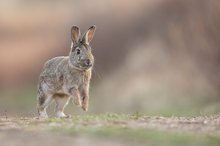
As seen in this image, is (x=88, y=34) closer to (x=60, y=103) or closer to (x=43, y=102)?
(x=60, y=103)

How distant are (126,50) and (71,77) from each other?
14277 millimetres

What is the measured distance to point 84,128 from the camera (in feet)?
41.1

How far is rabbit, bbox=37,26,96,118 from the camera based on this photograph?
15734 millimetres

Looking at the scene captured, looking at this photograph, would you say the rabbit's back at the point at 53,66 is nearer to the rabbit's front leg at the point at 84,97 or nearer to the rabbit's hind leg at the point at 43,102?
the rabbit's hind leg at the point at 43,102

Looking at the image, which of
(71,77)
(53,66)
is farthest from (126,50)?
(71,77)

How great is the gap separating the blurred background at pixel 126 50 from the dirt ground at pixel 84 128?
7175 millimetres

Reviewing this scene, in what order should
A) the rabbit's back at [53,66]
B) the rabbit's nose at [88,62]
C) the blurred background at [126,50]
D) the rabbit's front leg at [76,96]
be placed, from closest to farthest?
the rabbit's front leg at [76,96] → the rabbit's nose at [88,62] → the rabbit's back at [53,66] → the blurred background at [126,50]

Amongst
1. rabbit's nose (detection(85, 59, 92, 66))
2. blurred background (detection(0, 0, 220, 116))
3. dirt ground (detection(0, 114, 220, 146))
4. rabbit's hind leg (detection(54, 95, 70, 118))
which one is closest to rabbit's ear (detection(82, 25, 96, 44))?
rabbit's nose (detection(85, 59, 92, 66))

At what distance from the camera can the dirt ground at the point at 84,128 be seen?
459 inches

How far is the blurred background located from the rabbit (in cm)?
495

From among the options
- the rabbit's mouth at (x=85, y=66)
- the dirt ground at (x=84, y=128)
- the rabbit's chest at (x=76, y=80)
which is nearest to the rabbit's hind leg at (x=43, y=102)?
the rabbit's chest at (x=76, y=80)

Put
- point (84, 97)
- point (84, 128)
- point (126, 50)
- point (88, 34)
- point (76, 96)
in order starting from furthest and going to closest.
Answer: point (126, 50) < point (88, 34) < point (84, 97) < point (76, 96) < point (84, 128)

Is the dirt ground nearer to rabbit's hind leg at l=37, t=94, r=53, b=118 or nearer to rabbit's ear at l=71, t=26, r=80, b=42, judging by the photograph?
rabbit's hind leg at l=37, t=94, r=53, b=118

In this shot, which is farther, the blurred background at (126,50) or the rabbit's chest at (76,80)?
the blurred background at (126,50)
